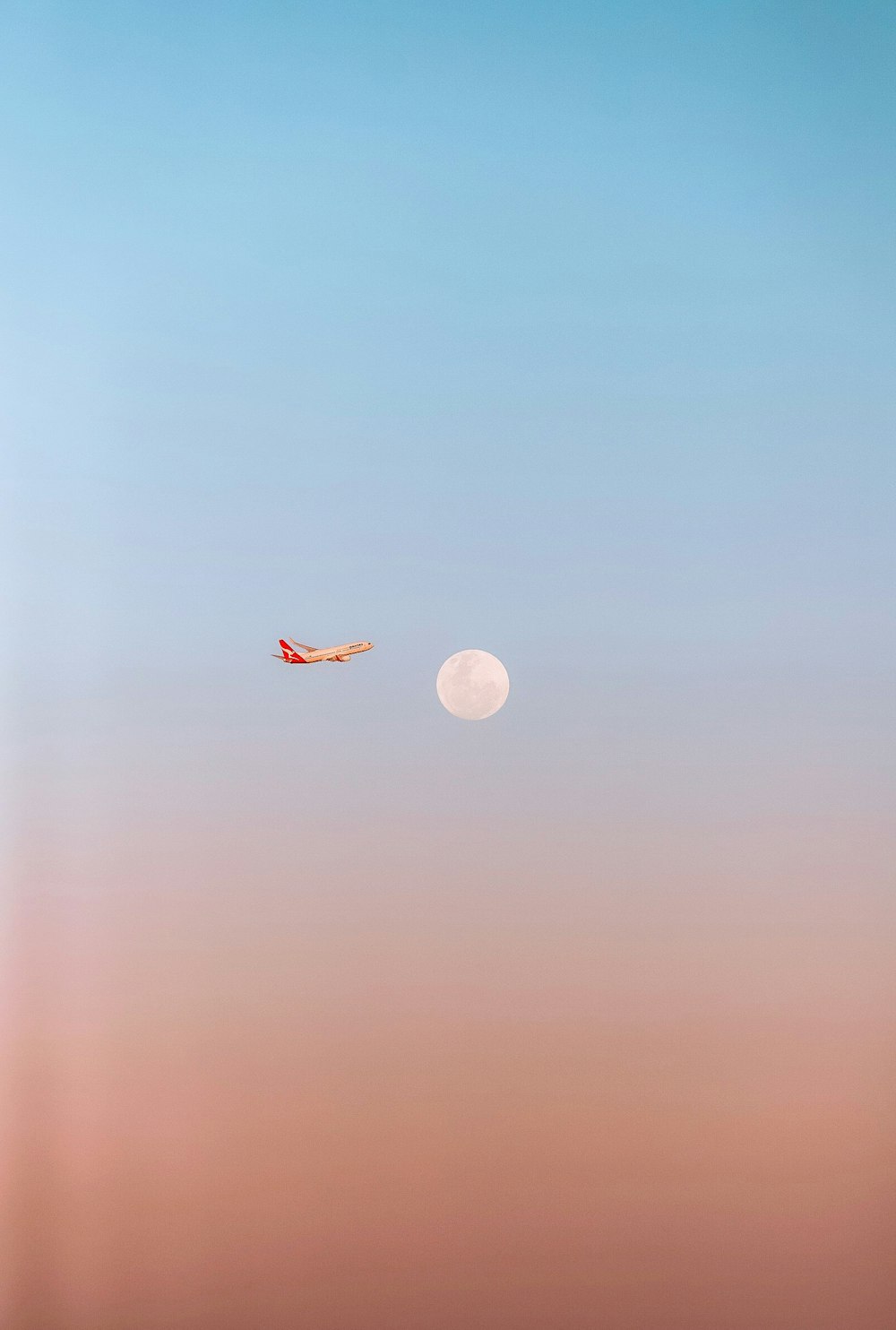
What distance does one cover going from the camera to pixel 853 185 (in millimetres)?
7352

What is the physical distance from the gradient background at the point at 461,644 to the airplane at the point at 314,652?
0.30 ft

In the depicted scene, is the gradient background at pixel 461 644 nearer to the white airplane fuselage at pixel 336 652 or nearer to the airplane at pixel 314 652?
the airplane at pixel 314 652

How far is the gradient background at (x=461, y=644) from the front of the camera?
6.96 meters

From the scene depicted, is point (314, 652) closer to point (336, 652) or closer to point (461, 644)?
point (336, 652)

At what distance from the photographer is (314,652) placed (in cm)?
710

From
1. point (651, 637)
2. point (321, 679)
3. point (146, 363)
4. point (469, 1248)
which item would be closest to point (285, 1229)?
point (469, 1248)

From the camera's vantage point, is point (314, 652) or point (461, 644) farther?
point (461, 644)

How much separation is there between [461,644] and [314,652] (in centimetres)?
89

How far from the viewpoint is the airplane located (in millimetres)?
7020

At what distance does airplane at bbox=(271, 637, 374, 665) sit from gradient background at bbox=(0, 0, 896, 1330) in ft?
0.30

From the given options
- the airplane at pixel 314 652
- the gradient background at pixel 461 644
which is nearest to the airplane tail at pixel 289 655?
the airplane at pixel 314 652

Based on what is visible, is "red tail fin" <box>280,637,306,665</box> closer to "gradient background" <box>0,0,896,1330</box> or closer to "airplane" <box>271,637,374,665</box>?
"airplane" <box>271,637,374,665</box>

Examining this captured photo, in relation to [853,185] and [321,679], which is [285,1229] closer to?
[321,679]

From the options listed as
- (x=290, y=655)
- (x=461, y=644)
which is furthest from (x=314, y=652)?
(x=461, y=644)
